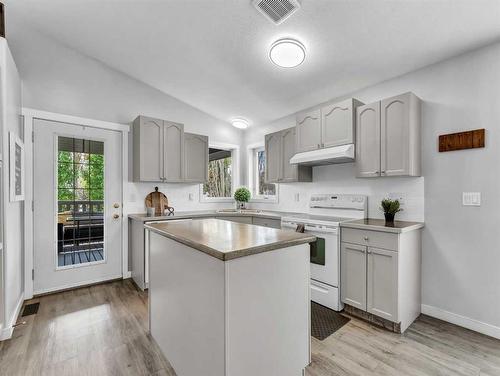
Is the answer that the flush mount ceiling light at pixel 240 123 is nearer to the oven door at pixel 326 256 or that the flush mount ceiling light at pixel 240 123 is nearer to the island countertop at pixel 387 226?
the oven door at pixel 326 256

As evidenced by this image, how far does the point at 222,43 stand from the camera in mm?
2553

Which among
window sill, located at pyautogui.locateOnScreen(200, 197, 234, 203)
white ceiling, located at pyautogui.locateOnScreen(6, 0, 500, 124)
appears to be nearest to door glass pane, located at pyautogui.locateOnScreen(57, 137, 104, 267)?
white ceiling, located at pyautogui.locateOnScreen(6, 0, 500, 124)

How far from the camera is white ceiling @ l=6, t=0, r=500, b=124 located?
194 centimetres

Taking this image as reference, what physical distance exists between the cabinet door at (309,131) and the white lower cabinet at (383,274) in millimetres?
1132

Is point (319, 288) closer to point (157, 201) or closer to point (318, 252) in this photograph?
point (318, 252)

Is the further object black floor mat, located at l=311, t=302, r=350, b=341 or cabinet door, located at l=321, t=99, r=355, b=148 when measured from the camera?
cabinet door, located at l=321, t=99, r=355, b=148

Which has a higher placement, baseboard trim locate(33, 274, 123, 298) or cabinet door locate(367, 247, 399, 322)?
cabinet door locate(367, 247, 399, 322)

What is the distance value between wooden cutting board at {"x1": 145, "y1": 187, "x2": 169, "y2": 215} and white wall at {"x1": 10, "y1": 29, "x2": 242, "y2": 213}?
3.1 inches

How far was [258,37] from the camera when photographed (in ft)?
7.82

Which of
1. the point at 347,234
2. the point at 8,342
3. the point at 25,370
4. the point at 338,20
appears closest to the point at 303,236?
the point at 347,234

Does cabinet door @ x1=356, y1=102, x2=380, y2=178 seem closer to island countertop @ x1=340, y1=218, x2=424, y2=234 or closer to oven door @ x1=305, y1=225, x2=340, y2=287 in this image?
island countertop @ x1=340, y1=218, x2=424, y2=234

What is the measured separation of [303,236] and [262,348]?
64 cm

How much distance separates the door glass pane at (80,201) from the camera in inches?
122

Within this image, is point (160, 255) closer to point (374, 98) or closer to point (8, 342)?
point (8, 342)
